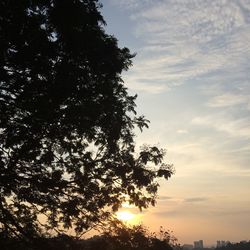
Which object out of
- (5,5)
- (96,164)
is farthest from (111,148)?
(5,5)

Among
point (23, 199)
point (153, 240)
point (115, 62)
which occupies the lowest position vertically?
point (153, 240)

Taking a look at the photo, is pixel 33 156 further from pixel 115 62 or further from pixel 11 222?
pixel 115 62

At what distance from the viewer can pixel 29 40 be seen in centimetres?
1238

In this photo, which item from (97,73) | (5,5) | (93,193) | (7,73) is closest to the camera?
(5,5)

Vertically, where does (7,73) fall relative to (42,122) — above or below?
above

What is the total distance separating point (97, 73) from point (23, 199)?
17.1ft

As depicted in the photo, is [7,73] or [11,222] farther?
[11,222]

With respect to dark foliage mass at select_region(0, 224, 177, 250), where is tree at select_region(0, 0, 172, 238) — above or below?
above

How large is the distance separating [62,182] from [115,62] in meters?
4.64

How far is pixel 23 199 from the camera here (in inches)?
583

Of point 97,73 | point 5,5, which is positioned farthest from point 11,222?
point 5,5

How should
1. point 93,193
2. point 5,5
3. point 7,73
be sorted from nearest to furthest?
point 5,5
point 7,73
point 93,193

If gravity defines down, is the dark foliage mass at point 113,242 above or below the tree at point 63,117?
below

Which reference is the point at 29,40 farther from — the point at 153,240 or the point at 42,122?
the point at 153,240
